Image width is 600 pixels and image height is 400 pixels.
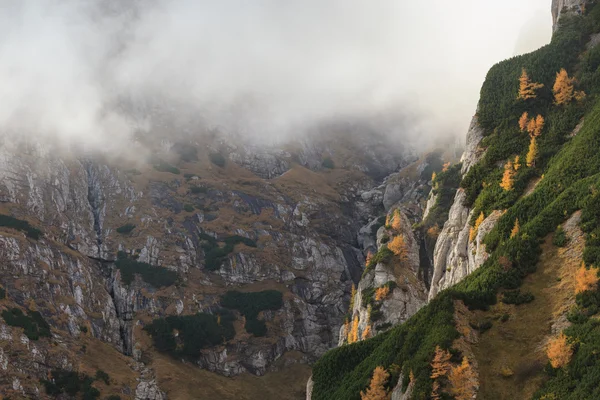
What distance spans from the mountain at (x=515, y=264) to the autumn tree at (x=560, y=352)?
82 millimetres

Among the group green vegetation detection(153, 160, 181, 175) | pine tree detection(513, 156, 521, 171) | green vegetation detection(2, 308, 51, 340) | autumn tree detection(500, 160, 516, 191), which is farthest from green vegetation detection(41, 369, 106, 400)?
green vegetation detection(153, 160, 181, 175)

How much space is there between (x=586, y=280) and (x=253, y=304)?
95.0 metres

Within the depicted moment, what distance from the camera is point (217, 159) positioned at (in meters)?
196

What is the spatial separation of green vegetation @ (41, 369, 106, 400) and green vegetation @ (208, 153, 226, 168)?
103150 millimetres

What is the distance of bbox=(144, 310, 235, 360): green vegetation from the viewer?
121000mm

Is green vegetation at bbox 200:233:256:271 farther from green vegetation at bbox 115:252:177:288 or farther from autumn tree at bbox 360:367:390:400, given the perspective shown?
autumn tree at bbox 360:367:390:400

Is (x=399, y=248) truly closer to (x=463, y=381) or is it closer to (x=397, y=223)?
(x=397, y=223)

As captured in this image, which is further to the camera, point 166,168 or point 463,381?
point 166,168

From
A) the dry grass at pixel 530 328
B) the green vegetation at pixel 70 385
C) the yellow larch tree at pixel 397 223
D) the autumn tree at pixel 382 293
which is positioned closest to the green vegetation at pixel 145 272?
the green vegetation at pixel 70 385

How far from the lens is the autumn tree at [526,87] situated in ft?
300

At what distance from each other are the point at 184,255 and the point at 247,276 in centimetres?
1702

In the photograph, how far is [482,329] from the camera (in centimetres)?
5531

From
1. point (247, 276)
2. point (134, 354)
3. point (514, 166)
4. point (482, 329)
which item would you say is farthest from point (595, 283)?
point (247, 276)

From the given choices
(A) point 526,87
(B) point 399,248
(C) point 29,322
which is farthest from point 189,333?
(A) point 526,87
